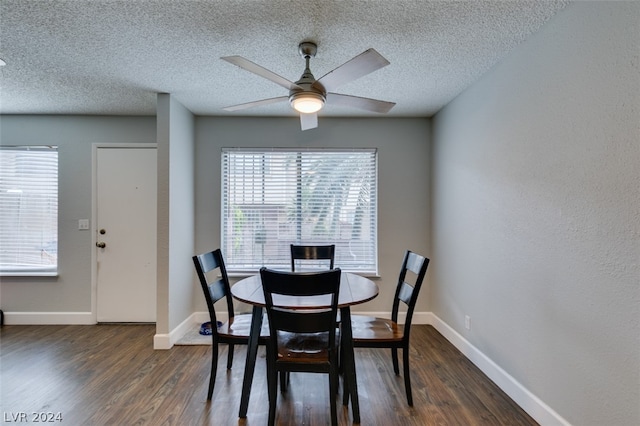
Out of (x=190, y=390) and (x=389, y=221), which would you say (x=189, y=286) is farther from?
(x=389, y=221)

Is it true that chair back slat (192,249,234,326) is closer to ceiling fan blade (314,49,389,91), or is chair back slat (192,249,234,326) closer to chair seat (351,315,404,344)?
chair seat (351,315,404,344)

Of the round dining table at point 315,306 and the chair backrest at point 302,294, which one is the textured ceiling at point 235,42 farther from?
the round dining table at point 315,306

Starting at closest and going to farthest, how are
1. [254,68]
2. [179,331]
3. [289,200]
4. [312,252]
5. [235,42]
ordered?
[254,68], [235,42], [312,252], [179,331], [289,200]

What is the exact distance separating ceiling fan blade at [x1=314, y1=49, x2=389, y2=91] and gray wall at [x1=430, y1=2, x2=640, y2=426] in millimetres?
1008

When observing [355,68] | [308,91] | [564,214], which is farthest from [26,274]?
[564,214]

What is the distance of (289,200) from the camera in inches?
135

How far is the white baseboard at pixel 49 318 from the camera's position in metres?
3.31

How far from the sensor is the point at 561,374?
63.3 inches

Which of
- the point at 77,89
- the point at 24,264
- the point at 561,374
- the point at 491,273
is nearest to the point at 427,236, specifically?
the point at 491,273

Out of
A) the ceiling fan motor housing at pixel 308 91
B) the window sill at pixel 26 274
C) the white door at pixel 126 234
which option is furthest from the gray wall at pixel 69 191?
the ceiling fan motor housing at pixel 308 91

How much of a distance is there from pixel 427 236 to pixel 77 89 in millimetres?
3763

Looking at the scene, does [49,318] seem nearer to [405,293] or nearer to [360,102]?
[405,293]

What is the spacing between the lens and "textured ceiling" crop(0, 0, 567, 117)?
63.8 inches

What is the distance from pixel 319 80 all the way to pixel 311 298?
126 centimetres
